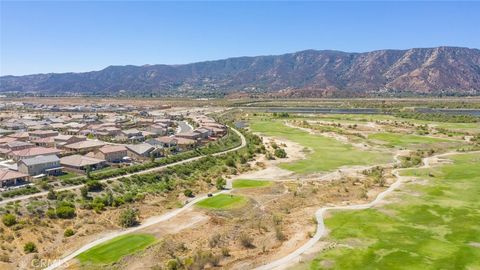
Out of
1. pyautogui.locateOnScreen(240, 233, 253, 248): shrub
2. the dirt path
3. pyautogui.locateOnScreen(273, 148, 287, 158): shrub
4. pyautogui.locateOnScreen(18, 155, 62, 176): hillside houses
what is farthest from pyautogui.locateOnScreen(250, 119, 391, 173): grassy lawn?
pyautogui.locateOnScreen(18, 155, 62, 176): hillside houses

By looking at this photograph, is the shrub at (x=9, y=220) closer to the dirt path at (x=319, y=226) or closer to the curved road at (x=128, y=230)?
the curved road at (x=128, y=230)

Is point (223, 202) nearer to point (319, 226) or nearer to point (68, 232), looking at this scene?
point (319, 226)

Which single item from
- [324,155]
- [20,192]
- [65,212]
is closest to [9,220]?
[65,212]

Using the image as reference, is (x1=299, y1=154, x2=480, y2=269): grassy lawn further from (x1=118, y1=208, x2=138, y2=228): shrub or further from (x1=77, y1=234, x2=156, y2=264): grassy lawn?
(x1=118, y1=208, x2=138, y2=228): shrub

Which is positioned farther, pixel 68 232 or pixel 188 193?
pixel 188 193

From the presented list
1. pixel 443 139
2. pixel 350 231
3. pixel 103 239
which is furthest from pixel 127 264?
pixel 443 139
